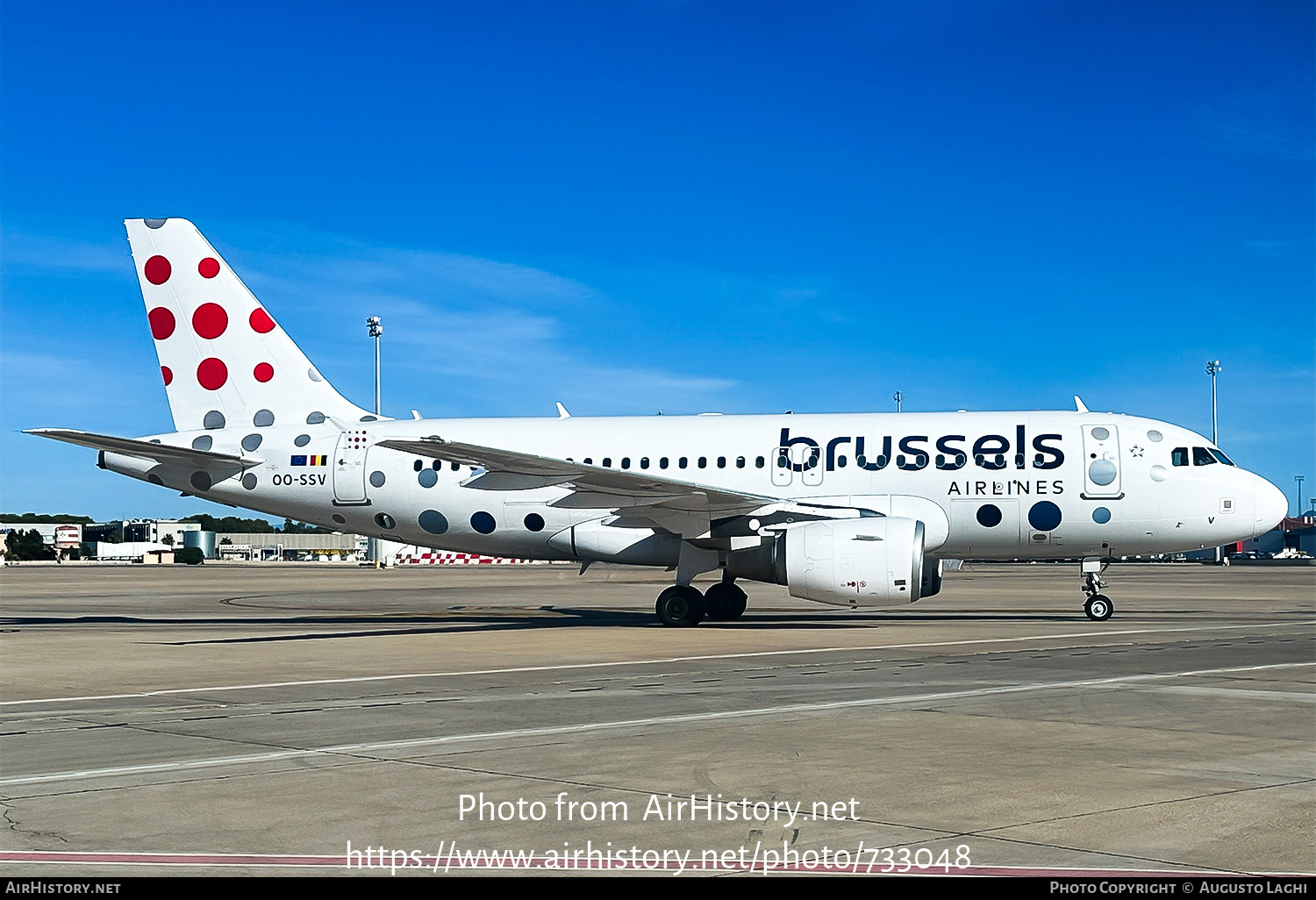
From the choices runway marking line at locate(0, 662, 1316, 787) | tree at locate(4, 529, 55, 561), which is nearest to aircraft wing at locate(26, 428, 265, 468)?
runway marking line at locate(0, 662, 1316, 787)

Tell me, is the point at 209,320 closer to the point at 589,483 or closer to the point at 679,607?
the point at 589,483

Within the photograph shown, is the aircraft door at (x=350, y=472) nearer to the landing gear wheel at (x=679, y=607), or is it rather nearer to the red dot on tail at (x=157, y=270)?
the red dot on tail at (x=157, y=270)

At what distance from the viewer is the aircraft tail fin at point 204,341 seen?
2627 centimetres

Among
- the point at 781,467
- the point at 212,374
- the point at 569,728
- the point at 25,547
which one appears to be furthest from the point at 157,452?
the point at 25,547

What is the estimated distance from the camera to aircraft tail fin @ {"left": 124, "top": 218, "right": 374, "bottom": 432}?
26.3 meters

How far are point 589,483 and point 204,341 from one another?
1016 centimetres

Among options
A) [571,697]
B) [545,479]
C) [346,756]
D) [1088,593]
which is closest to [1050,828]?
[346,756]

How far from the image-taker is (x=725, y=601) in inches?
950

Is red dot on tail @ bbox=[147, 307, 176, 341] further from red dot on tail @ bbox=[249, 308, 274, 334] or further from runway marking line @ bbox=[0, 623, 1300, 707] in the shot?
runway marking line @ bbox=[0, 623, 1300, 707]

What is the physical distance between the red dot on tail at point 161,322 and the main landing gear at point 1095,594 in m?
19.6

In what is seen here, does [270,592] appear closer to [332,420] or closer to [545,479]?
[332,420]

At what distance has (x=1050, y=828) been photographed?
6359 millimetres

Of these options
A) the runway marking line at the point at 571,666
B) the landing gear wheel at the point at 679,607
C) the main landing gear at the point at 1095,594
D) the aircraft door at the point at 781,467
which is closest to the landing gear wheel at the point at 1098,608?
the main landing gear at the point at 1095,594

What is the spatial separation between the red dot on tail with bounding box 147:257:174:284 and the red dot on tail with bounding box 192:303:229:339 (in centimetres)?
103
